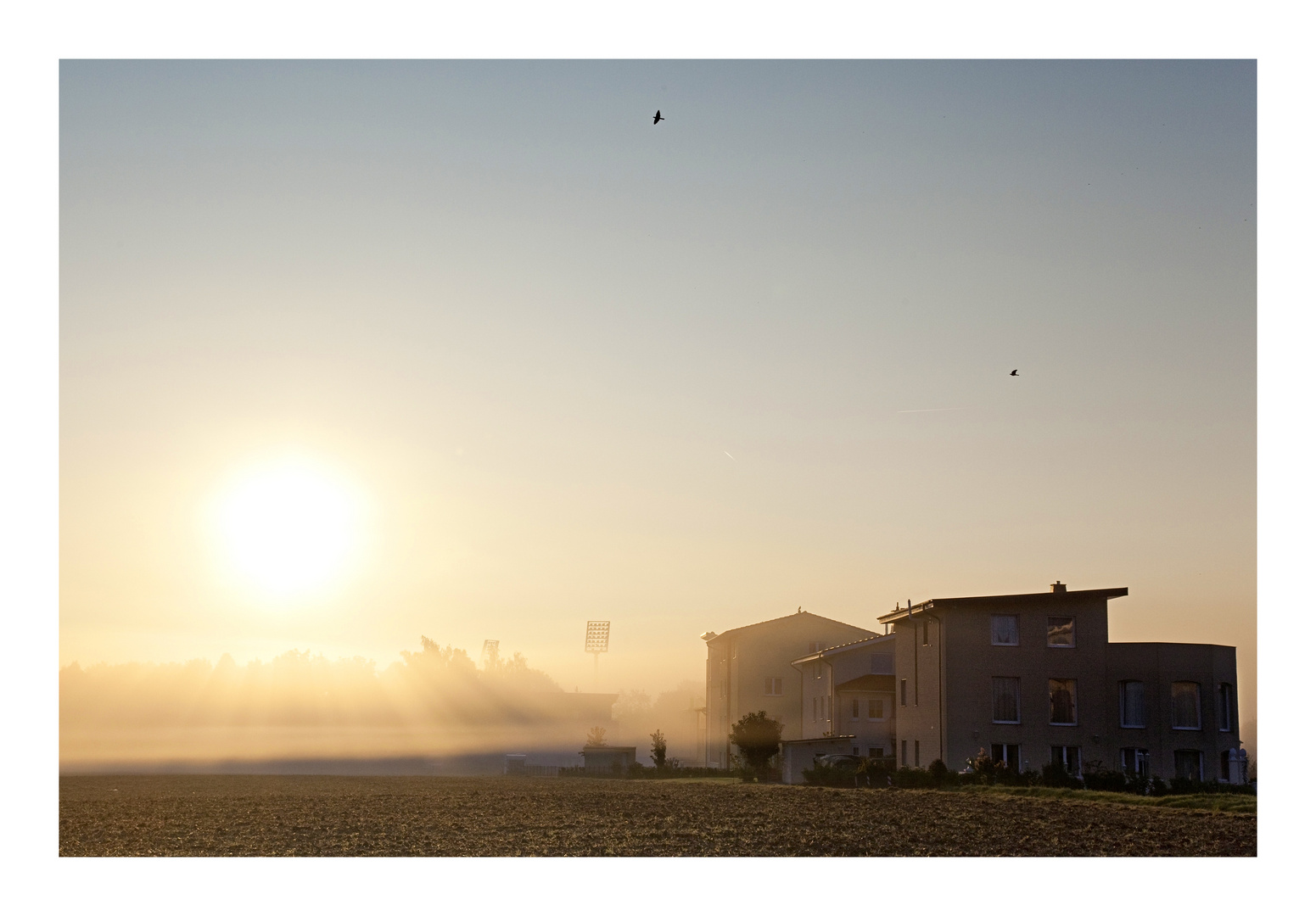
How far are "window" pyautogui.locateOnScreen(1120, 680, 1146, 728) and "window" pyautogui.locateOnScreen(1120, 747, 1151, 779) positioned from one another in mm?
802

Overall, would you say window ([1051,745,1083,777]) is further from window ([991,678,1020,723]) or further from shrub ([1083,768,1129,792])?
shrub ([1083,768,1129,792])

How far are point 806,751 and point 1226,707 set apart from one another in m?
15.3

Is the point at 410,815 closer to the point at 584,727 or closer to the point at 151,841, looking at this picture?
the point at 151,841

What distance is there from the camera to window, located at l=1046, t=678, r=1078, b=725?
41.2m

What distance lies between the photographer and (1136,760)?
132 ft

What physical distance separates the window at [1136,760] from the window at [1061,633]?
3.87m

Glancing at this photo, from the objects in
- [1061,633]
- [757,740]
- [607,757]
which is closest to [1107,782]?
[1061,633]

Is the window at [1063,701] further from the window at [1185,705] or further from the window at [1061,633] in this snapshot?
the window at [1185,705]

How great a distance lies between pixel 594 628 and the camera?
99250 mm

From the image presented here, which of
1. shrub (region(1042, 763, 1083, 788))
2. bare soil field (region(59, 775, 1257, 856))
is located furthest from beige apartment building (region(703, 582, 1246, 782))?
bare soil field (region(59, 775, 1257, 856))

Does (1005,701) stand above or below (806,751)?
above

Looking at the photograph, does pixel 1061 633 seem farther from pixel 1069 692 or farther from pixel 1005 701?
pixel 1005 701

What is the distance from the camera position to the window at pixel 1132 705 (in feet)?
133

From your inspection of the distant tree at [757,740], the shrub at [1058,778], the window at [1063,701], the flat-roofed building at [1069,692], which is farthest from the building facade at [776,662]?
the shrub at [1058,778]
